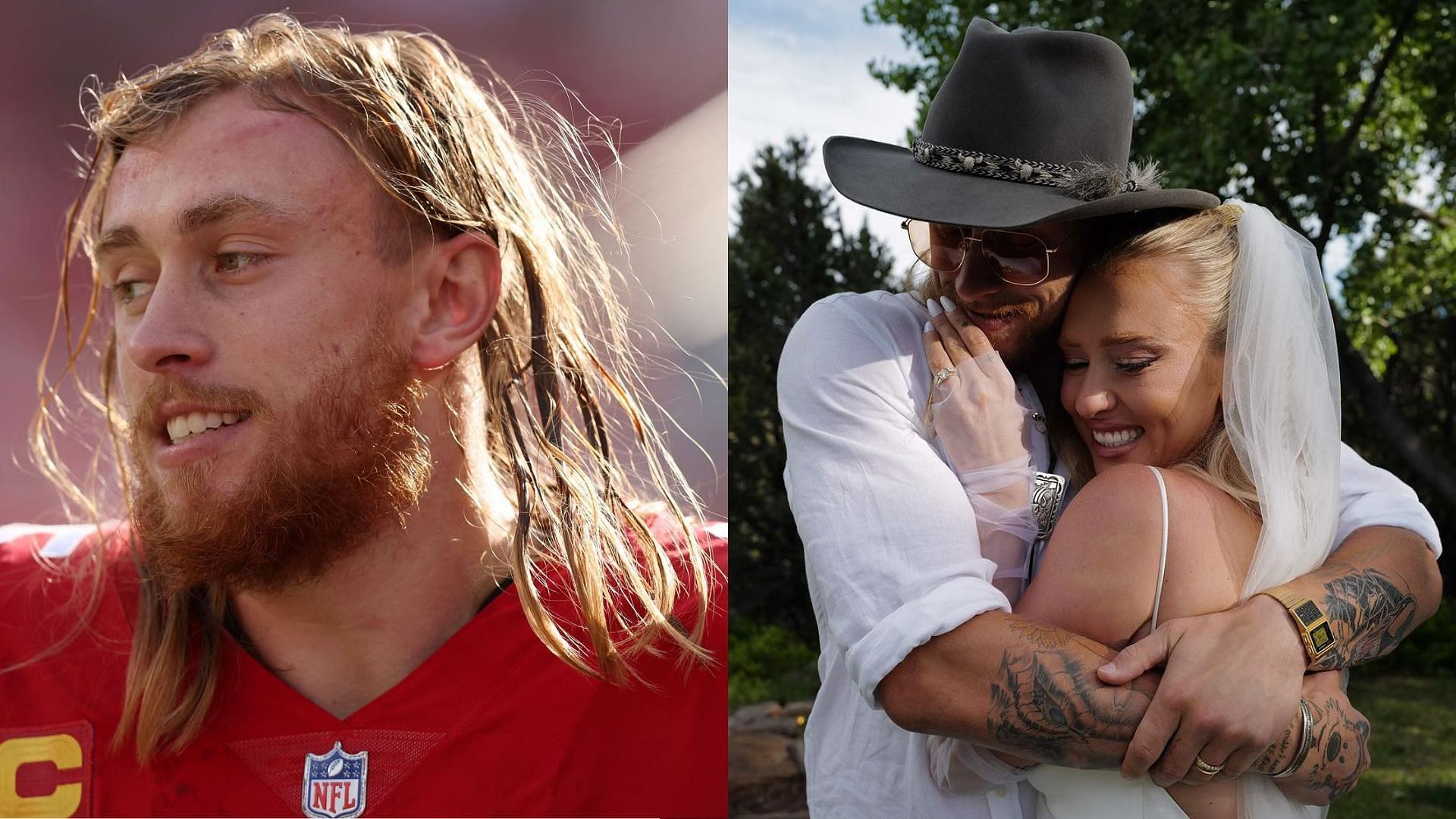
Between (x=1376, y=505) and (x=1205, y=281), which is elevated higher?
(x=1205, y=281)

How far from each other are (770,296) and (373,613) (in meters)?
4.84

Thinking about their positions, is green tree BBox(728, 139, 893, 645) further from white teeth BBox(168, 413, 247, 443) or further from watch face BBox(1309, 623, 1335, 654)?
watch face BBox(1309, 623, 1335, 654)

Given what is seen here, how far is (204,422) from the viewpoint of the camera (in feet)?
7.69

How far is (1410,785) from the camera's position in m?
6.34

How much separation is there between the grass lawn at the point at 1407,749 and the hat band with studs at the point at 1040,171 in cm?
522

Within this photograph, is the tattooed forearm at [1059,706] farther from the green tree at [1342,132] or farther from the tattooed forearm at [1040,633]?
the green tree at [1342,132]

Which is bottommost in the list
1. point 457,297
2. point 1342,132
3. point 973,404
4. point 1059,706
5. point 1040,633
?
point 1059,706

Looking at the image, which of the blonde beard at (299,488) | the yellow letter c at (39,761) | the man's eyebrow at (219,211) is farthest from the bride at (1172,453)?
the yellow letter c at (39,761)

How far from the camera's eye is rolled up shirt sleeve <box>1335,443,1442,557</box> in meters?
2.13

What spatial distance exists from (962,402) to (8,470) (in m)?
3.05

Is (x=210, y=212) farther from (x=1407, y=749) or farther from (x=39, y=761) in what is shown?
(x=1407, y=749)

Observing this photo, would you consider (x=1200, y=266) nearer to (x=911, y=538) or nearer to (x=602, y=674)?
(x=911, y=538)

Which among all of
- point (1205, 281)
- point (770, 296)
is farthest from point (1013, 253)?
point (770, 296)

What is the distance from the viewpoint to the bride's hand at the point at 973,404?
1946 mm
